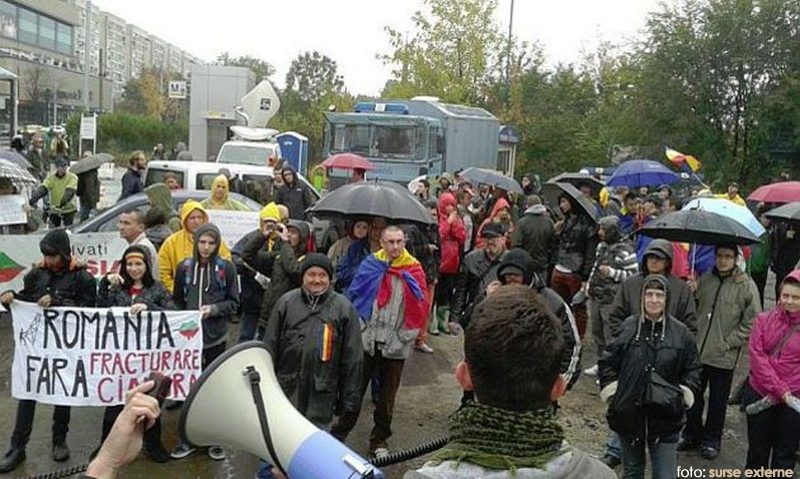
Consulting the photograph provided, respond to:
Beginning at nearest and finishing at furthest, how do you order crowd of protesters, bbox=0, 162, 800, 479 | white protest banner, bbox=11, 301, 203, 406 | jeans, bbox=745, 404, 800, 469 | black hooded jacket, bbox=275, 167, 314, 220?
crowd of protesters, bbox=0, 162, 800, 479, jeans, bbox=745, 404, 800, 469, white protest banner, bbox=11, 301, 203, 406, black hooded jacket, bbox=275, 167, 314, 220

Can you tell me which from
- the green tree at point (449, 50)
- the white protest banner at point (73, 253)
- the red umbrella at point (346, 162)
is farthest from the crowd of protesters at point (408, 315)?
the green tree at point (449, 50)

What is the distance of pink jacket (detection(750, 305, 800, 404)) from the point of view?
5156mm

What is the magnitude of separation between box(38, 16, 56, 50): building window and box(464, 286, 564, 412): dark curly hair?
9056 centimetres

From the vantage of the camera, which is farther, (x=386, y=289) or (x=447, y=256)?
(x=447, y=256)

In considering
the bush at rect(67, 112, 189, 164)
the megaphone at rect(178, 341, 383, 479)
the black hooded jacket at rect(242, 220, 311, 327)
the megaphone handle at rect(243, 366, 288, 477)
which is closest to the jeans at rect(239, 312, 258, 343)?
the black hooded jacket at rect(242, 220, 311, 327)

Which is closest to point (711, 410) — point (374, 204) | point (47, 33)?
point (374, 204)

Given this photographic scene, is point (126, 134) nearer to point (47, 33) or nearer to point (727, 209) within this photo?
point (47, 33)

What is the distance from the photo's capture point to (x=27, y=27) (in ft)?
261

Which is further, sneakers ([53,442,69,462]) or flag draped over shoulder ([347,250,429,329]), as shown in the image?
flag draped over shoulder ([347,250,429,329])

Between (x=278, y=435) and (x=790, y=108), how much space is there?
69.7 ft

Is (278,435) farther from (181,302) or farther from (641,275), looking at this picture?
(641,275)

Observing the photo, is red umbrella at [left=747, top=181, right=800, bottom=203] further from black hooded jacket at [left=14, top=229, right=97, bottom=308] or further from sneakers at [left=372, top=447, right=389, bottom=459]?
black hooded jacket at [left=14, top=229, right=97, bottom=308]

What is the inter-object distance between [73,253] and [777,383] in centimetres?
645

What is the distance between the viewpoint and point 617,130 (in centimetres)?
2595
